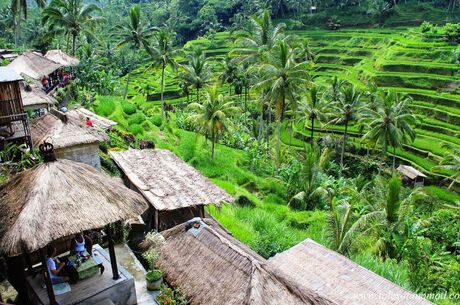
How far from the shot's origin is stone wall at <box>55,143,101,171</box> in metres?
13.6

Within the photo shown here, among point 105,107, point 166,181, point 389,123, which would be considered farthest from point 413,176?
point 166,181

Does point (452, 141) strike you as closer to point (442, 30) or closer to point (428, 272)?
point (442, 30)

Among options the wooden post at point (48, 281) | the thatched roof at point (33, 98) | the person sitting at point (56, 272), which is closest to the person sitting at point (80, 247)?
the person sitting at point (56, 272)

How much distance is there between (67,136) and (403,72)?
38848 millimetres

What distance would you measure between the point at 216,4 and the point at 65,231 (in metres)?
75.0

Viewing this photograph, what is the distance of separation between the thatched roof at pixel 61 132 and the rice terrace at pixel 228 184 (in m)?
0.05

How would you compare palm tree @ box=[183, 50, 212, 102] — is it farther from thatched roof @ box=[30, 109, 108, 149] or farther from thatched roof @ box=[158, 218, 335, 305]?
thatched roof @ box=[158, 218, 335, 305]

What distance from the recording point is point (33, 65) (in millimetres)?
24000

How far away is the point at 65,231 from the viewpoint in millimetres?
7188

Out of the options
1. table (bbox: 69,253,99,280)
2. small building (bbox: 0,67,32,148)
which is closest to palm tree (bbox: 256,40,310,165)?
small building (bbox: 0,67,32,148)

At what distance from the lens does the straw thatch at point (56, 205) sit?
6973mm

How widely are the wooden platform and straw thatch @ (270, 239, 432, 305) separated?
4.32 meters

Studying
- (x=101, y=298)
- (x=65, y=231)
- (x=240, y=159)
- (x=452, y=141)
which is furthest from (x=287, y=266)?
(x=452, y=141)

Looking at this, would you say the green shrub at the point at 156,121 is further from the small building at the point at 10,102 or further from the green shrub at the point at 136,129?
the small building at the point at 10,102
